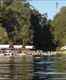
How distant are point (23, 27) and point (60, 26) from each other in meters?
11.4

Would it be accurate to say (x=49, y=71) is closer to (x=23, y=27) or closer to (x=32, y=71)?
(x=32, y=71)

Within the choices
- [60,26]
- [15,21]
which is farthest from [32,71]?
[60,26]

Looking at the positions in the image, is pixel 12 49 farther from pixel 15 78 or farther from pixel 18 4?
pixel 15 78

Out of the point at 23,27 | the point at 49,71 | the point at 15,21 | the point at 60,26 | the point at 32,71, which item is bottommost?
the point at 60,26

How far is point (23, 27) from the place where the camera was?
224ft

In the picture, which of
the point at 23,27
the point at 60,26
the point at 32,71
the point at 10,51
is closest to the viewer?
the point at 32,71

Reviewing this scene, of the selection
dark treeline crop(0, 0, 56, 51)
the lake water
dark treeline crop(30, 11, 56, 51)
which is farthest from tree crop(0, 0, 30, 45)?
the lake water

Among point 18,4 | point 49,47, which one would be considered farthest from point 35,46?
point 18,4

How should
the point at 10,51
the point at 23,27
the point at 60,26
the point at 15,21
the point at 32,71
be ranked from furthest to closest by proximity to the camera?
the point at 60,26, the point at 15,21, the point at 23,27, the point at 10,51, the point at 32,71

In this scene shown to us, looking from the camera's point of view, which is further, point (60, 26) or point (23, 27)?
point (60, 26)

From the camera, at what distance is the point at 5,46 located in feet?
212

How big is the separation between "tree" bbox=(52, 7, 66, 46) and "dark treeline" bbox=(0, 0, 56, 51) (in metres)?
1.25

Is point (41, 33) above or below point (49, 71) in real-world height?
below

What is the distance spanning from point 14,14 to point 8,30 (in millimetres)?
2813
